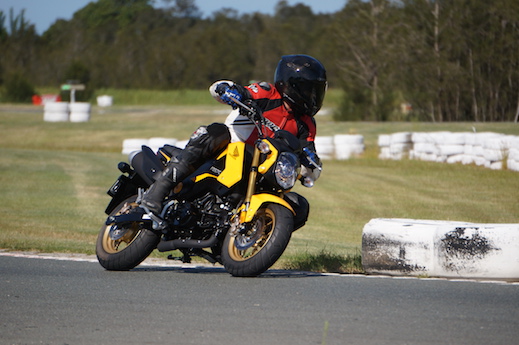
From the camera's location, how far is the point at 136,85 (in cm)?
7669

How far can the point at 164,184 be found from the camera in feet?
22.8

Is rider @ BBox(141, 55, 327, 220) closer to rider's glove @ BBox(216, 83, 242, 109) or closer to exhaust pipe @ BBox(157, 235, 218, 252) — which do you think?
rider's glove @ BBox(216, 83, 242, 109)

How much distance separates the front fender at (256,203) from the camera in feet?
21.2

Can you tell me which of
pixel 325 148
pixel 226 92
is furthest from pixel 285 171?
pixel 325 148

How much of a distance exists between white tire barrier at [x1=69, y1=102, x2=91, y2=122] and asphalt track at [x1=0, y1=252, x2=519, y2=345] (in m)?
31.3

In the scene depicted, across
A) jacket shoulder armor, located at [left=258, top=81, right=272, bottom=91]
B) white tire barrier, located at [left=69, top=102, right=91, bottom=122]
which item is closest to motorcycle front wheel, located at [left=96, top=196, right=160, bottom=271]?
jacket shoulder armor, located at [left=258, top=81, right=272, bottom=91]

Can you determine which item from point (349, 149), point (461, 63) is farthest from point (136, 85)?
point (349, 149)

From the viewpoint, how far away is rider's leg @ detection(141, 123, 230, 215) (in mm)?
6855

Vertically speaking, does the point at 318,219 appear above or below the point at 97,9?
below

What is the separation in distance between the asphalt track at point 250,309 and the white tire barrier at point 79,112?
3128cm

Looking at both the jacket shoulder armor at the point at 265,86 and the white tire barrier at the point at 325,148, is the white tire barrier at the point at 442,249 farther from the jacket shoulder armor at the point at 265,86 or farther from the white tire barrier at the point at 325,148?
the white tire barrier at the point at 325,148

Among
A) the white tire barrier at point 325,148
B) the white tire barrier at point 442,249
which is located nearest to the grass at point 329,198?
the white tire barrier at point 442,249

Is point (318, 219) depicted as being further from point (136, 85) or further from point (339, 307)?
point (136, 85)

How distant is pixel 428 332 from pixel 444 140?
59.1 feet
